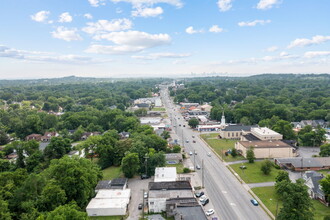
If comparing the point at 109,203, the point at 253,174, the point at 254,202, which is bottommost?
the point at 253,174

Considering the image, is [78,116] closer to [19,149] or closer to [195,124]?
[19,149]

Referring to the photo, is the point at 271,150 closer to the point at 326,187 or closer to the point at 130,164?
the point at 326,187

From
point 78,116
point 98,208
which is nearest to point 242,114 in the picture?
point 78,116

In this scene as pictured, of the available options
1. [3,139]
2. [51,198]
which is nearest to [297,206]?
[51,198]

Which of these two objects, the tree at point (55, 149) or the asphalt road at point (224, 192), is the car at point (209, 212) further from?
the tree at point (55, 149)

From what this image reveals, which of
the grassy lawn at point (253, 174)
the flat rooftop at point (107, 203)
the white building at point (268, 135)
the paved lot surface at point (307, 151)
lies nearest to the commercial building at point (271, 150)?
the paved lot surface at point (307, 151)

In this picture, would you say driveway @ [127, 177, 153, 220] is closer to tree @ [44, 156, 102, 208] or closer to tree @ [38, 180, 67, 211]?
tree @ [44, 156, 102, 208]

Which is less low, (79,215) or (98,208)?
(79,215)
